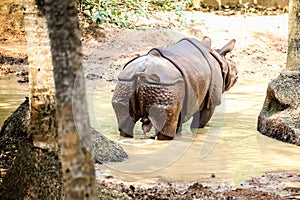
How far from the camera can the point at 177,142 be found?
761cm

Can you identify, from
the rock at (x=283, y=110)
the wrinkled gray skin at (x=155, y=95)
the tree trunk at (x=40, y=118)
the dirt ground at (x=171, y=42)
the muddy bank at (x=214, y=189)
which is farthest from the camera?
the dirt ground at (x=171, y=42)

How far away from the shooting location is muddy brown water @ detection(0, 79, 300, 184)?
6.07 metres

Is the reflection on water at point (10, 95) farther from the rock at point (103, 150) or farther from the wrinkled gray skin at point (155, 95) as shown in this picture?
the rock at point (103, 150)

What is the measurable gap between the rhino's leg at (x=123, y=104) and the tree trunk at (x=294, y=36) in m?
2.35

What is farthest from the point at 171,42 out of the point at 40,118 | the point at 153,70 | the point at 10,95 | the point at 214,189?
the point at 40,118

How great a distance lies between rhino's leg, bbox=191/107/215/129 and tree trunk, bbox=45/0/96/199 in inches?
260

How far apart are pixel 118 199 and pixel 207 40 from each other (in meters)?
5.55

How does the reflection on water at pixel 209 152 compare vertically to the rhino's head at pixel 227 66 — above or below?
below

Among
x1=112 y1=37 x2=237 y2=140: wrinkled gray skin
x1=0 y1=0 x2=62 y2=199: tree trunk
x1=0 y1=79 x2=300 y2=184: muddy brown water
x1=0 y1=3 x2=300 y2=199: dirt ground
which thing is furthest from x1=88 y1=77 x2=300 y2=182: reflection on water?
x1=0 y1=3 x2=300 y2=199: dirt ground

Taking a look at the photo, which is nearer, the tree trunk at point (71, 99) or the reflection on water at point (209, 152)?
the tree trunk at point (71, 99)

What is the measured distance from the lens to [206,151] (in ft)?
23.9

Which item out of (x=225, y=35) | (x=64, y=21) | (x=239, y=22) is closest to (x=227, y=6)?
(x=239, y=22)

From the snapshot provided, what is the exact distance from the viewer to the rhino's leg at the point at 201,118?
8.65 meters

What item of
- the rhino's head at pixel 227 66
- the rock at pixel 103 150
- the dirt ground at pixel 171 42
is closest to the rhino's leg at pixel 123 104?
the rock at pixel 103 150
